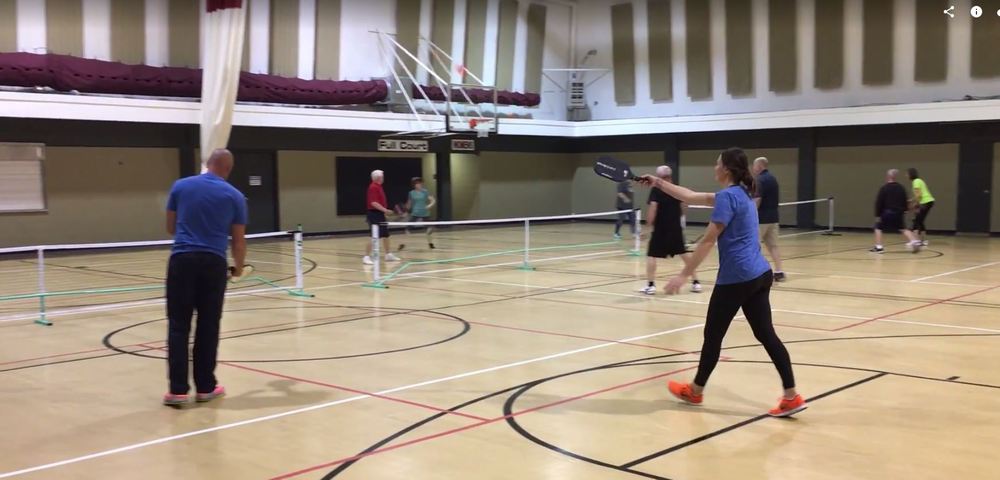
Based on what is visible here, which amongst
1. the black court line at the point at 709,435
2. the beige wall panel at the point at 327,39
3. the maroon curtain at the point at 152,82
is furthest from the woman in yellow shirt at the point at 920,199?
the beige wall panel at the point at 327,39

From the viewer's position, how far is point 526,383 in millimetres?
6980

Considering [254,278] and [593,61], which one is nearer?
[254,278]

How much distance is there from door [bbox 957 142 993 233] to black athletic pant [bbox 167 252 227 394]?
2406 cm

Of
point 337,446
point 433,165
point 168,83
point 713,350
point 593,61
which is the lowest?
point 337,446

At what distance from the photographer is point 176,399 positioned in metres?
6.34

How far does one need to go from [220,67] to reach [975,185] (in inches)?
824

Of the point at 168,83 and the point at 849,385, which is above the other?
the point at 168,83

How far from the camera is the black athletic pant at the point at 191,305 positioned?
20.4 ft

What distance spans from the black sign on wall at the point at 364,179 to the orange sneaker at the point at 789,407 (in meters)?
22.6

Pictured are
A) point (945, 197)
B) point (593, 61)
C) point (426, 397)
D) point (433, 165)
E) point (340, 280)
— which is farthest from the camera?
point (593, 61)

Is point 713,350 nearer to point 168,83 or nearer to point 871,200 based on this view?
point 168,83

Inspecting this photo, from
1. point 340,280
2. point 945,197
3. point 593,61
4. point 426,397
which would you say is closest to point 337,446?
point 426,397

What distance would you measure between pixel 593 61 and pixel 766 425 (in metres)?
28.1

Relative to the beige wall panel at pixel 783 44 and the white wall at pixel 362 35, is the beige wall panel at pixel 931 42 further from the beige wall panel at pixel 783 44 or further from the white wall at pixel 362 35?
the white wall at pixel 362 35
